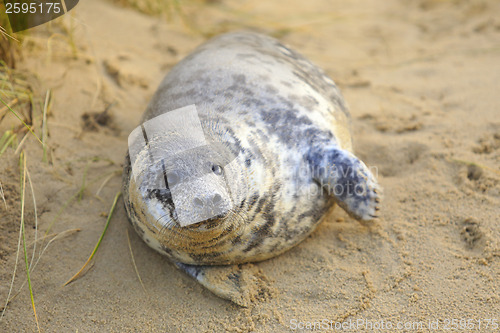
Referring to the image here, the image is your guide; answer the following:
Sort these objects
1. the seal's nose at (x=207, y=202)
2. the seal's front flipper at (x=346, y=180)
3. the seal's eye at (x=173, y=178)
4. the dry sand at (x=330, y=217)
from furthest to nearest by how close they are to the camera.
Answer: the seal's front flipper at (x=346, y=180), the dry sand at (x=330, y=217), the seal's eye at (x=173, y=178), the seal's nose at (x=207, y=202)

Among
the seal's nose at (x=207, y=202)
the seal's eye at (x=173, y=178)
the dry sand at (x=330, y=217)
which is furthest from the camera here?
the dry sand at (x=330, y=217)

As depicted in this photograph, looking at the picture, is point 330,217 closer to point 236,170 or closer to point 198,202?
point 236,170

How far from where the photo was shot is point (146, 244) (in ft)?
9.30

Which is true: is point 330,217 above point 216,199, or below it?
below

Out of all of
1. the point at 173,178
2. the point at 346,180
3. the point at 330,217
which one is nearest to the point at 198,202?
the point at 173,178

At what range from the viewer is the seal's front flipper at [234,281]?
101 inches

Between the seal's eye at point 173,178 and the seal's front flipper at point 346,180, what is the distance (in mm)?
951

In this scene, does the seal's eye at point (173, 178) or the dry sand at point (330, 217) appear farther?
the dry sand at point (330, 217)

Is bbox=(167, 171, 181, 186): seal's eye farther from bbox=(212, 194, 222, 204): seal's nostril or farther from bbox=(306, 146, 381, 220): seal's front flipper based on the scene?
bbox=(306, 146, 381, 220): seal's front flipper

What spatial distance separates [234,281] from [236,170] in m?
0.67

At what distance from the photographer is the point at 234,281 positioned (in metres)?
2.62

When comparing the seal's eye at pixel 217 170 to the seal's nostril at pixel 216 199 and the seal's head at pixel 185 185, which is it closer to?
the seal's head at pixel 185 185

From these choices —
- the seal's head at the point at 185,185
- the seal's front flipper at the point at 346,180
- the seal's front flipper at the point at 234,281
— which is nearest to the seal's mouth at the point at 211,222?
the seal's head at the point at 185,185

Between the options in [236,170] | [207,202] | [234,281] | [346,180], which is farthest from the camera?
[346,180]
